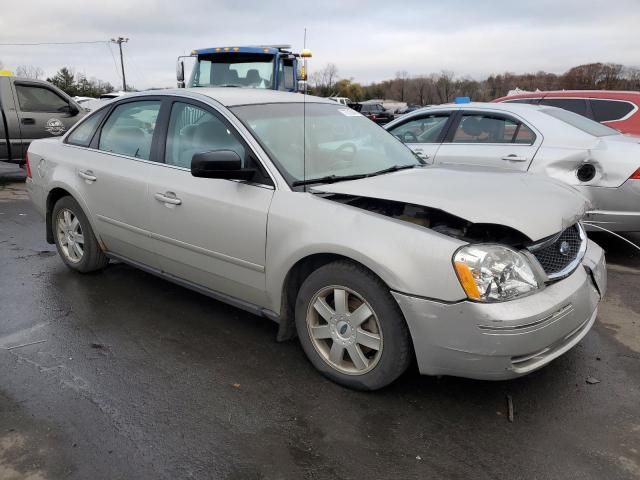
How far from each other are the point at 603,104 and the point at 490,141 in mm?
2623

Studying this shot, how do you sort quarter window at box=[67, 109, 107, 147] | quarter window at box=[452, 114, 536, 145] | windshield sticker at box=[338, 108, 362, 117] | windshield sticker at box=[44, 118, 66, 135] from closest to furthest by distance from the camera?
windshield sticker at box=[338, 108, 362, 117], quarter window at box=[67, 109, 107, 147], quarter window at box=[452, 114, 536, 145], windshield sticker at box=[44, 118, 66, 135]

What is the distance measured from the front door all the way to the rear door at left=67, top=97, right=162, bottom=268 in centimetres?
16

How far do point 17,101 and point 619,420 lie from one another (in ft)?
33.8

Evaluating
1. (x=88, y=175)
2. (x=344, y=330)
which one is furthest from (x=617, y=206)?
(x=88, y=175)

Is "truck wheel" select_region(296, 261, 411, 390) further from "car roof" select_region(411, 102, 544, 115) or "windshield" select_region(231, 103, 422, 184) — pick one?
"car roof" select_region(411, 102, 544, 115)

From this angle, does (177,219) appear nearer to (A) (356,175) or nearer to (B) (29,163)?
(A) (356,175)

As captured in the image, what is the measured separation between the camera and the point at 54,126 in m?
9.89

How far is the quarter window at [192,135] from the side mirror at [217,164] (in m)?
0.36

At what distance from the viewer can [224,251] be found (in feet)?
11.0

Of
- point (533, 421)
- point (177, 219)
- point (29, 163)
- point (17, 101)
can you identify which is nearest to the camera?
point (533, 421)

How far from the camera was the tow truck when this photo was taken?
35.1 feet

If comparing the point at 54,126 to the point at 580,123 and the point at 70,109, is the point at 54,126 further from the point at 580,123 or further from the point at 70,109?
the point at 580,123

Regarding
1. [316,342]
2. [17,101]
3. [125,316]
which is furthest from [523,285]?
[17,101]

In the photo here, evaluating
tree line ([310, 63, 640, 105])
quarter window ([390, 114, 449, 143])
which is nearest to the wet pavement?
quarter window ([390, 114, 449, 143])
